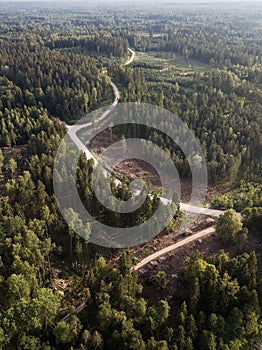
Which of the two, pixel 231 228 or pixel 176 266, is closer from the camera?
pixel 176 266

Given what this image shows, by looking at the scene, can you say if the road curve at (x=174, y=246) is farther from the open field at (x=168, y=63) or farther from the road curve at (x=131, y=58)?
the road curve at (x=131, y=58)

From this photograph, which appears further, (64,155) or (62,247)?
(64,155)

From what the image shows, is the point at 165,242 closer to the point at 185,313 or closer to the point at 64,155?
the point at 185,313

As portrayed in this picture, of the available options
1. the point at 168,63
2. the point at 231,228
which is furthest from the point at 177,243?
the point at 168,63

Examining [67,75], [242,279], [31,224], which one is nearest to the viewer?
[242,279]

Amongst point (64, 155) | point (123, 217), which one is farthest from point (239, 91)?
point (123, 217)

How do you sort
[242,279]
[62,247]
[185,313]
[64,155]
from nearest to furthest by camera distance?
[185,313] < [242,279] < [62,247] < [64,155]

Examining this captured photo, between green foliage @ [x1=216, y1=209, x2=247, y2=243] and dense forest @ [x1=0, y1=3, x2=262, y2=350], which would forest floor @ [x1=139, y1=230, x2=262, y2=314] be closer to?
dense forest @ [x1=0, y1=3, x2=262, y2=350]

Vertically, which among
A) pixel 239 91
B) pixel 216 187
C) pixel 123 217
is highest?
pixel 239 91

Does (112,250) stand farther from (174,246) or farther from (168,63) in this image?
(168,63)

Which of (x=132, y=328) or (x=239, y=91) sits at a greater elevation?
(x=239, y=91)

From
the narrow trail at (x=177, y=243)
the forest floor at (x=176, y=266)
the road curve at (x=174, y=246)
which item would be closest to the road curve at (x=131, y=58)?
the narrow trail at (x=177, y=243)
